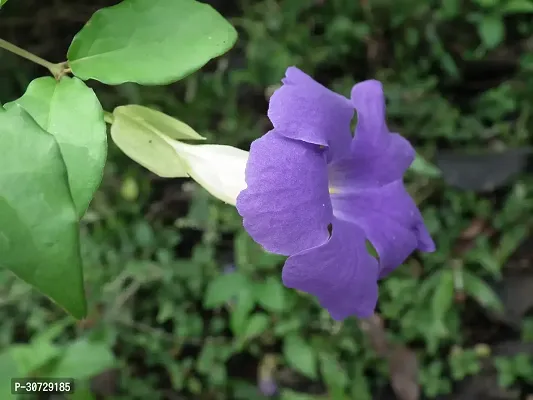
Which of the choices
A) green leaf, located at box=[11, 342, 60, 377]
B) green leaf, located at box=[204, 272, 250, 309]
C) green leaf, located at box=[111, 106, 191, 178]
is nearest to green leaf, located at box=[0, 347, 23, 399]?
green leaf, located at box=[11, 342, 60, 377]

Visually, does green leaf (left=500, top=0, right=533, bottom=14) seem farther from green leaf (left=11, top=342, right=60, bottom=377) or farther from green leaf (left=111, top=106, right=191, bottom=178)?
green leaf (left=11, top=342, right=60, bottom=377)

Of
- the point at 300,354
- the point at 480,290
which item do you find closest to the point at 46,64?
the point at 300,354

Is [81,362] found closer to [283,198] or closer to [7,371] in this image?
[7,371]

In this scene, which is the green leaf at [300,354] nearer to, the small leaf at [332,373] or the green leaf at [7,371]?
the small leaf at [332,373]

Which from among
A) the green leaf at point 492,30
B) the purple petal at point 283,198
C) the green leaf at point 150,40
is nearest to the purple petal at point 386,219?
the purple petal at point 283,198

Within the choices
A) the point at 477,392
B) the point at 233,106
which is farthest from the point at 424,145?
the point at 477,392

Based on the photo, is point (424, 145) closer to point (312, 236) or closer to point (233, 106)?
point (233, 106)
